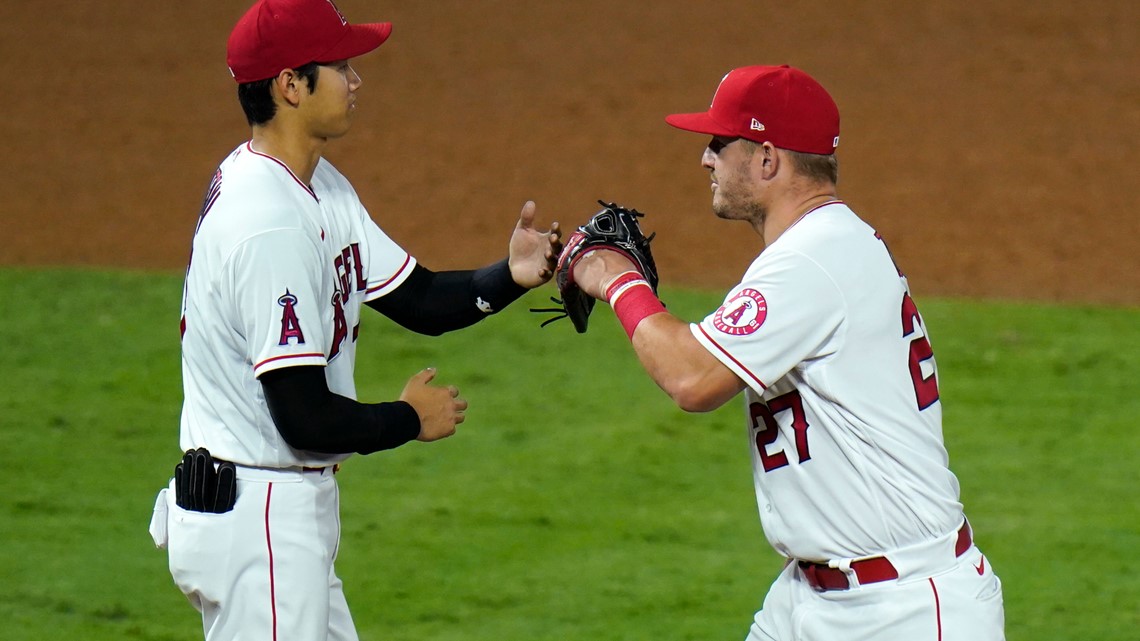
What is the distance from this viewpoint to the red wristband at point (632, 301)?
130 inches

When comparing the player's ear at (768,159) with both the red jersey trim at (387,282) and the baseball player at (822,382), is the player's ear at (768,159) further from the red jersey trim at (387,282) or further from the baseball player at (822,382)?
the red jersey trim at (387,282)

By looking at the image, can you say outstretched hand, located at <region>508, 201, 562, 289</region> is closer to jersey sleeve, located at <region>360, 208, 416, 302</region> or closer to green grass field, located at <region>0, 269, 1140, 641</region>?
jersey sleeve, located at <region>360, 208, 416, 302</region>

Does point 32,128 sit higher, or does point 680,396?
point 32,128

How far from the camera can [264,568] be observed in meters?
3.19

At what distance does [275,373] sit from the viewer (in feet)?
10.1

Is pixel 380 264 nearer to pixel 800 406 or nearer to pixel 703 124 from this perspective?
pixel 703 124

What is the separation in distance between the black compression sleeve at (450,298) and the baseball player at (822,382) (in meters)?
0.59

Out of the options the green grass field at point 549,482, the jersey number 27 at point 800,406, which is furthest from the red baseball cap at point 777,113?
the green grass field at point 549,482

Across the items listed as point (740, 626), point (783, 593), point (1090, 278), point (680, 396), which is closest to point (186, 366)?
point (680, 396)

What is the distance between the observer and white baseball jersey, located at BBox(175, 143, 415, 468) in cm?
309

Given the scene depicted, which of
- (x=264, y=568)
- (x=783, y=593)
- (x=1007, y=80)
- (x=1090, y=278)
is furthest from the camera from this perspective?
(x=1007, y=80)

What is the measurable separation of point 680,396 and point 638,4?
40.4 ft

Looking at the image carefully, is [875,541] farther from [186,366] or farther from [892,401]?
[186,366]

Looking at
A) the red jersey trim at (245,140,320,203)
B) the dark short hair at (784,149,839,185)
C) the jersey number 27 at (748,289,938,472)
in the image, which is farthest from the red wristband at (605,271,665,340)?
the red jersey trim at (245,140,320,203)
